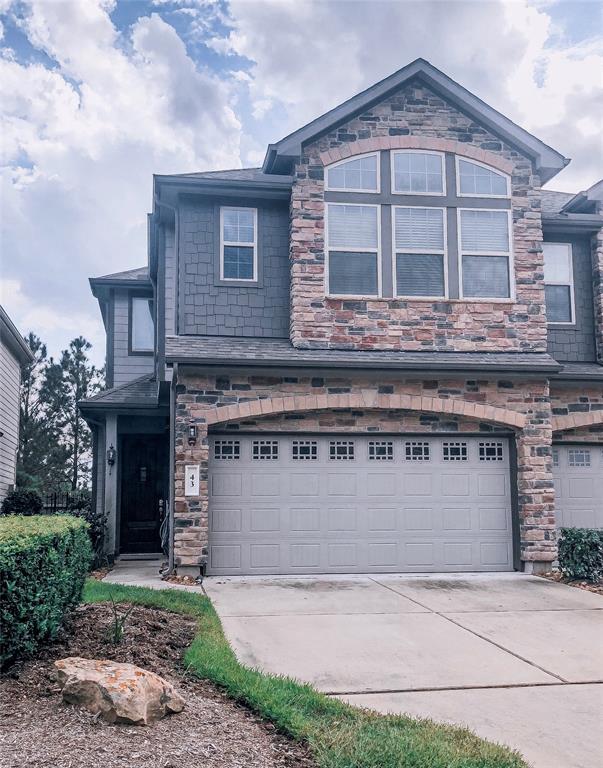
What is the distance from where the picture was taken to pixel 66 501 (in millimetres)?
17719

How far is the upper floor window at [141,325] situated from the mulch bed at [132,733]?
1112 centimetres

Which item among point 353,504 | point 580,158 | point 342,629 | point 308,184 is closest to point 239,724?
point 342,629

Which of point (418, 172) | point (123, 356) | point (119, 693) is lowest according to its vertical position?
point (119, 693)

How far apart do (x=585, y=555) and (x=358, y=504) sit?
3372 millimetres

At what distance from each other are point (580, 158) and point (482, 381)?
Result: 8.15m

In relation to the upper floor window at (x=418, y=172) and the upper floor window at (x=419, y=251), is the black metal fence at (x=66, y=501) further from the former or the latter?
the upper floor window at (x=418, y=172)

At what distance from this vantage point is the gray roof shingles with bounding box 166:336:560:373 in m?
10.8

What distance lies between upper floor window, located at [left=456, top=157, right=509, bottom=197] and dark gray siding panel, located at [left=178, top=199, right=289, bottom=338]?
3.14 meters

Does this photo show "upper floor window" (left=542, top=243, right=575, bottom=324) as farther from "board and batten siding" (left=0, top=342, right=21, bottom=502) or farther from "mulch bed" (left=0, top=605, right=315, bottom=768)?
"board and batten siding" (left=0, top=342, right=21, bottom=502)

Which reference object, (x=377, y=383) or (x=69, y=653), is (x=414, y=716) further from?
(x=377, y=383)

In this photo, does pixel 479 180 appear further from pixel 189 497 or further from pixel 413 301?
pixel 189 497

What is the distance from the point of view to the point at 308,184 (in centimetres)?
1197

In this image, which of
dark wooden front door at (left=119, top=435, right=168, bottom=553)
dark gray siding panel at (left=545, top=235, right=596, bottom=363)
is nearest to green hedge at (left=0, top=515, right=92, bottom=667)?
dark wooden front door at (left=119, top=435, right=168, bottom=553)

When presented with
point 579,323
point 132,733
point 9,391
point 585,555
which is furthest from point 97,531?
point 579,323
